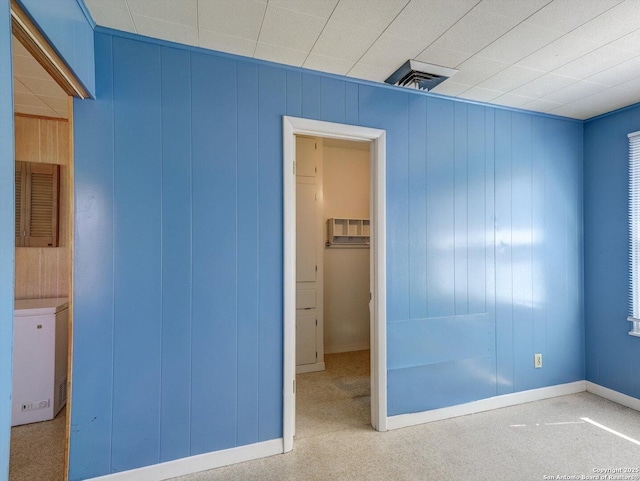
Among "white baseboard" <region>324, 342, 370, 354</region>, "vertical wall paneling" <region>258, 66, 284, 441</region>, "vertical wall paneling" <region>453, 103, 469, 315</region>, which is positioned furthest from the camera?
"white baseboard" <region>324, 342, 370, 354</region>

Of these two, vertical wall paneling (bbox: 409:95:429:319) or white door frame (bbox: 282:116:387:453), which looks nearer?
white door frame (bbox: 282:116:387:453)

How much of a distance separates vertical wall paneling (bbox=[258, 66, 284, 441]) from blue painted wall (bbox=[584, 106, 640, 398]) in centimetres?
304

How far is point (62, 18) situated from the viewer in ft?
4.70

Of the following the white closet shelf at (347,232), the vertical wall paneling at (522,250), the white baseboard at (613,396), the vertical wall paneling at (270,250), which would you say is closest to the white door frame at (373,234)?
the vertical wall paneling at (270,250)

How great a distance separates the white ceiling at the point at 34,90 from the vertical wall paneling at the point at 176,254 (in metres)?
0.75

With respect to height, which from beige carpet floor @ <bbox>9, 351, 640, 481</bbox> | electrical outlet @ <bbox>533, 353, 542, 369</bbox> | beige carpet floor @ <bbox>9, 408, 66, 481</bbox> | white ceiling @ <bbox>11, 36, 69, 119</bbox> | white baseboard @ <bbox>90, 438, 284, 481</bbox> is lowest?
beige carpet floor @ <bbox>9, 351, 640, 481</bbox>

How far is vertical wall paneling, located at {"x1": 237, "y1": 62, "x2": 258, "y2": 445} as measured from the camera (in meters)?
2.11

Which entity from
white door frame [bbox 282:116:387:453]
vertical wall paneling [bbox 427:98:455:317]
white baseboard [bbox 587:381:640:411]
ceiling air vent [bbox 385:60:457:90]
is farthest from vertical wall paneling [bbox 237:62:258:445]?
white baseboard [bbox 587:381:640:411]

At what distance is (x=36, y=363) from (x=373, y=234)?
9.22 feet

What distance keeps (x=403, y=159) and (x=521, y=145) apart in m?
1.28

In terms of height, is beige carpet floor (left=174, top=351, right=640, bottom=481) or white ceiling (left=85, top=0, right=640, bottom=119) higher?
white ceiling (left=85, top=0, right=640, bottom=119)

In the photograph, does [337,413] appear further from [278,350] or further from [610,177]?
[610,177]

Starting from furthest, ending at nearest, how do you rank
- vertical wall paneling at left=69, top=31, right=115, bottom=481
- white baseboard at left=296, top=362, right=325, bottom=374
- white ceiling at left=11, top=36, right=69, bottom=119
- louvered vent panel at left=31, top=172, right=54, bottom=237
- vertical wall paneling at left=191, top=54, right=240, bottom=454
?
white baseboard at left=296, top=362, right=325, bottom=374, louvered vent panel at left=31, top=172, right=54, bottom=237, vertical wall paneling at left=191, top=54, right=240, bottom=454, white ceiling at left=11, top=36, right=69, bottom=119, vertical wall paneling at left=69, top=31, right=115, bottom=481

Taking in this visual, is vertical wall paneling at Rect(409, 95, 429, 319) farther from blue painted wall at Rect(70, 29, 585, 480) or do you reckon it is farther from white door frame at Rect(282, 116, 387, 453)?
white door frame at Rect(282, 116, 387, 453)
